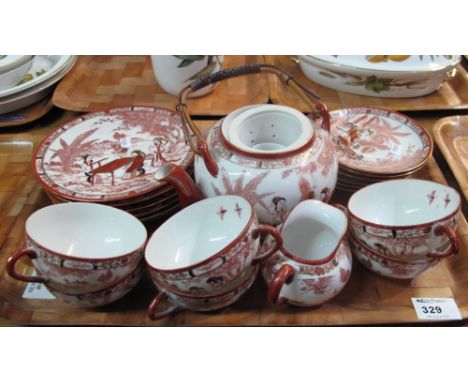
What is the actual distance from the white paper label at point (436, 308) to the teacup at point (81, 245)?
1.83 feet

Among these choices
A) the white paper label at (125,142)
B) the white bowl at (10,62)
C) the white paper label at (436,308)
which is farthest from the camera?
the white bowl at (10,62)

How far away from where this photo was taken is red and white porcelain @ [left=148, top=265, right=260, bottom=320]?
0.78m

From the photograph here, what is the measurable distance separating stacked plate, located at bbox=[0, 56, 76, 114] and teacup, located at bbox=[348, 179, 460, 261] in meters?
1.03

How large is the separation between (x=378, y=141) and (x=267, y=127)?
0.38m

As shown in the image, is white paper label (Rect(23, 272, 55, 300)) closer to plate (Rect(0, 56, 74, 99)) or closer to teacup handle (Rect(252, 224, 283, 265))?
teacup handle (Rect(252, 224, 283, 265))

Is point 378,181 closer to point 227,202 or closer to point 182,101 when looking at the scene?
point 227,202

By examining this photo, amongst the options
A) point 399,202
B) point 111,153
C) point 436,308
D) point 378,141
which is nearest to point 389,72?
point 378,141

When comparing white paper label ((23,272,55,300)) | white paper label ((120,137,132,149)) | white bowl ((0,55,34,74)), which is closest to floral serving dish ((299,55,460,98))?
white paper label ((120,137,132,149))

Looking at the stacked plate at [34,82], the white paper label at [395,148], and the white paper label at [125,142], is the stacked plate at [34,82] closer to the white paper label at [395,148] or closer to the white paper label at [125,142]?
the white paper label at [125,142]

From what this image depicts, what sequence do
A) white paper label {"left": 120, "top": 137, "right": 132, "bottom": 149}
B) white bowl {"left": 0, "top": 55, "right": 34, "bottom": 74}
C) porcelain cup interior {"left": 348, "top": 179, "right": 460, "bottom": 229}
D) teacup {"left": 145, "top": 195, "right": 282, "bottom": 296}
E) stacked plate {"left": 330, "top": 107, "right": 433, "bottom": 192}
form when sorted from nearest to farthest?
teacup {"left": 145, "top": 195, "right": 282, "bottom": 296} < porcelain cup interior {"left": 348, "top": 179, "right": 460, "bottom": 229} < stacked plate {"left": 330, "top": 107, "right": 433, "bottom": 192} < white paper label {"left": 120, "top": 137, "right": 132, "bottom": 149} < white bowl {"left": 0, "top": 55, "right": 34, "bottom": 74}

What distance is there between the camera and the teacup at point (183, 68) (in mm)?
1307

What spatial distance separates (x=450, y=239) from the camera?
2.61 ft

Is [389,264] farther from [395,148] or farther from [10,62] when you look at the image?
[10,62]

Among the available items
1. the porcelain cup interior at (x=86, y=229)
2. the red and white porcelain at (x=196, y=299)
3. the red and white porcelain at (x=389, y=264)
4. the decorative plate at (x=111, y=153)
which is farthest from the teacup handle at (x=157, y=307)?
the red and white porcelain at (x=389, y=264)
